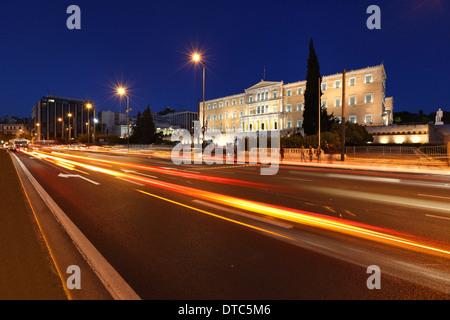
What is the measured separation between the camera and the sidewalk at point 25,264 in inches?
124

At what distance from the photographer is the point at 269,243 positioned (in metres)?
4.77

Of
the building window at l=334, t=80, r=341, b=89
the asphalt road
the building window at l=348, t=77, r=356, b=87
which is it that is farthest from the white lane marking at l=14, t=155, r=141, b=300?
the building window at l=334, t=80, r=341, b=89

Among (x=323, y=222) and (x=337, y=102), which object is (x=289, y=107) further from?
(x=323, y=222)

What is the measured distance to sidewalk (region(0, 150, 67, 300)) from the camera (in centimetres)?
315

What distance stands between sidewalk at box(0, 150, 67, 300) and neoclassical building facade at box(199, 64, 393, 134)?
49920 millimetres

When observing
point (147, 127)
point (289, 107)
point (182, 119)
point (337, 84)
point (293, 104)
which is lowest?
point (147, 127)

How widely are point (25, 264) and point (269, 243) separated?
3926 mm

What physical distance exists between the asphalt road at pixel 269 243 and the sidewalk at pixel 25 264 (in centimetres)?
79

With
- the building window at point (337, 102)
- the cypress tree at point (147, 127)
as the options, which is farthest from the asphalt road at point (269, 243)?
the building window at point (337, 102)

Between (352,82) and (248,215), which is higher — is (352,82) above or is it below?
above

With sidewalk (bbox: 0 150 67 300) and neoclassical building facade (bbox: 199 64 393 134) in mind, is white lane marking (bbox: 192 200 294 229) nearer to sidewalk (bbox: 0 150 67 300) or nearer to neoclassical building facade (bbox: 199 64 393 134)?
sidewalk (bbox: 0 150 67 300)

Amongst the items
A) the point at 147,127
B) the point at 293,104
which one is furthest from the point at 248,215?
the point at 293,104
